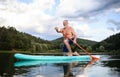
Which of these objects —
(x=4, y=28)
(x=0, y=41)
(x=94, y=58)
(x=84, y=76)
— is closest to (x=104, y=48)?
(x=94, y=58)

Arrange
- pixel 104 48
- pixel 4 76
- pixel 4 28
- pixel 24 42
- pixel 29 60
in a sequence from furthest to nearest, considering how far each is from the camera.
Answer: pixel 4 28
pixel 24 42
pixel 104 48
pixel 29 60
pixel 4 76

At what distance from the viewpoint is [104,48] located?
5766 centimetres

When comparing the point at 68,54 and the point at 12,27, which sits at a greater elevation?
the point at 12,27

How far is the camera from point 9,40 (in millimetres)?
104562

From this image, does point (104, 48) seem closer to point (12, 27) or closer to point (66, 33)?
point (66, 33)

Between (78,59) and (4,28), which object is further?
(4,28)

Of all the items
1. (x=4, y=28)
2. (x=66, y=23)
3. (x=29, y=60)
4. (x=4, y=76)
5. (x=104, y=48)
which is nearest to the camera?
(x=4, y=76)

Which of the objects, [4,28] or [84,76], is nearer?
[84,76]

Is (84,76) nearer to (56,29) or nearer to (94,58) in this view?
(56,29)

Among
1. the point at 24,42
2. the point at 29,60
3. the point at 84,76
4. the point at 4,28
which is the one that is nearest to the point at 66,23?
the point at 29,60

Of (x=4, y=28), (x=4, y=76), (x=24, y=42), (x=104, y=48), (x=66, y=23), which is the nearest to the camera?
(x=4, y=76)

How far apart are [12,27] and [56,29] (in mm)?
105334

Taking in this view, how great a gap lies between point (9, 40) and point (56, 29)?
280 feet

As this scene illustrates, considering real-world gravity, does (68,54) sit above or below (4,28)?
below
